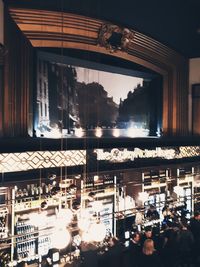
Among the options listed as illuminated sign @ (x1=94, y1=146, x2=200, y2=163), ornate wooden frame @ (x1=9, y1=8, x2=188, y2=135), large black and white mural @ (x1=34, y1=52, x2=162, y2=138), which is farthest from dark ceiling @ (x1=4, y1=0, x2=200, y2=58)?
illuminated sign @ (x1=94, y1=146, x2=200, y2=163)

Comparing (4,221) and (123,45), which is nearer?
(4,221)

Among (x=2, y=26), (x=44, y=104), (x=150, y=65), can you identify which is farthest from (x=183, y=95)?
(x=2, y=26)

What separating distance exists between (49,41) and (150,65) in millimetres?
3180

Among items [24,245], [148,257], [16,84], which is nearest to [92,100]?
[16,84]

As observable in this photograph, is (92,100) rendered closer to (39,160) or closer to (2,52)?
(39,160)

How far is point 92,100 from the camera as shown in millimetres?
8945

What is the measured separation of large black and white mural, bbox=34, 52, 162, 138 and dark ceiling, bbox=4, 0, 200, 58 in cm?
99

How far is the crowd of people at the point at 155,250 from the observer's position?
253 inches

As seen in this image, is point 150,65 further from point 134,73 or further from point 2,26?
point 2,26

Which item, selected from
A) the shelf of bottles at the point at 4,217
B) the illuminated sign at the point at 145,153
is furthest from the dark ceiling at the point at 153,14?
the shelf of bottles at the point at 4,217

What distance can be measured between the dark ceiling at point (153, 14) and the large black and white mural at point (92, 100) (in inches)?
39.0

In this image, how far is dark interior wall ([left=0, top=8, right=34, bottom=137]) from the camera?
6.64 metres

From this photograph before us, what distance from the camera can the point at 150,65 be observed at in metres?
9.72

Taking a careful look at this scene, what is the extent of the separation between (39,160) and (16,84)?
4.41 feet
